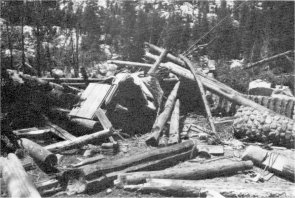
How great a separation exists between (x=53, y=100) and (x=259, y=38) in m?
12.1

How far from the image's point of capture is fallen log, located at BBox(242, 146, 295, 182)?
673 centimetres

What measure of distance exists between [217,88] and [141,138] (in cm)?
315

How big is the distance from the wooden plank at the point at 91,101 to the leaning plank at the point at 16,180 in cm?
274

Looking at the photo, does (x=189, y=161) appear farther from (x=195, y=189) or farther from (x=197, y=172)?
(x=195, y=189)

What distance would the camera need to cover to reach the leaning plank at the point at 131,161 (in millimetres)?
5910

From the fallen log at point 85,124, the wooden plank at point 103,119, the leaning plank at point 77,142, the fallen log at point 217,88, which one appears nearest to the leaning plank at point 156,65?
the fallen log at point 217,88

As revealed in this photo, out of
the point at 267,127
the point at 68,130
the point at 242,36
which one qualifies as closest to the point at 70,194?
the point at 68,130

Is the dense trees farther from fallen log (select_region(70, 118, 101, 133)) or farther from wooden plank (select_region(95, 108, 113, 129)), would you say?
wooden plank (select_region(95, 108, 113, 129))

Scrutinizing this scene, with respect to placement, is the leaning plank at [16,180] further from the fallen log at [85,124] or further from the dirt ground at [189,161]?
the fallen log at [85,124]

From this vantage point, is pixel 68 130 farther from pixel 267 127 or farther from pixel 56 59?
pixel 56 59

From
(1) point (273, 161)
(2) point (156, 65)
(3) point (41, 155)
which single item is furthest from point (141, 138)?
(2) point (156, 65)

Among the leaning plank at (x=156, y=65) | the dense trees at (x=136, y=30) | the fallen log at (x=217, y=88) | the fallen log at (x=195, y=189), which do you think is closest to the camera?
the fallen log at (x=195, y=189)

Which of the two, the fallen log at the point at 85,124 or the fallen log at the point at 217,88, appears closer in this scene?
the fallen log at the point at 85,124

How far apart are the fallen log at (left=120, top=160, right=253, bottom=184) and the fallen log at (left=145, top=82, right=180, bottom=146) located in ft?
4.93
